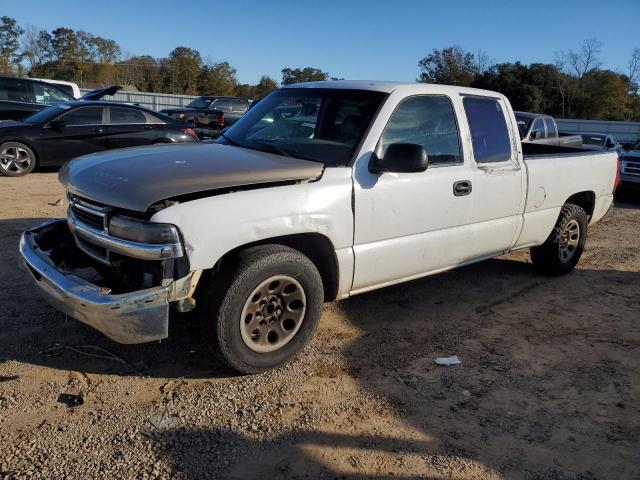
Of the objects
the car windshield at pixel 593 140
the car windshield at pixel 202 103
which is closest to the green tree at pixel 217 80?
the car windshield at pixel 202 103

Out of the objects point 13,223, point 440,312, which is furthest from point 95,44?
point 440,312

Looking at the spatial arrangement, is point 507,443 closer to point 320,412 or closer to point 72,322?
point 320,412

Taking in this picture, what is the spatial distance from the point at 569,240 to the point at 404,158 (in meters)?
3.17

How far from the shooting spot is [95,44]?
187 feet

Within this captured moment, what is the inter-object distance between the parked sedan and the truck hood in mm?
6195

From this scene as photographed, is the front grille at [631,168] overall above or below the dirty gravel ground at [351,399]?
above

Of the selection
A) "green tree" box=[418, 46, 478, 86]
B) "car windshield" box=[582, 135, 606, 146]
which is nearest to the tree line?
"green tree" box=[418, 46, 478, 86]

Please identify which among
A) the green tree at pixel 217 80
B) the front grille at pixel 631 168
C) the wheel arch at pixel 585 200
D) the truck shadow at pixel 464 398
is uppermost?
the green tree at pixel 217 80

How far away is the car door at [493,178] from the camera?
4551 mm

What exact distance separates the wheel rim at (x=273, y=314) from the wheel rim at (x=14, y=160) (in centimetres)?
843

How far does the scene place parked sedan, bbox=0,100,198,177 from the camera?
9.88 m

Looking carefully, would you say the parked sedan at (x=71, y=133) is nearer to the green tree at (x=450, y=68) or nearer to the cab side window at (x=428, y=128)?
the cab side window at (x=428, y=128)

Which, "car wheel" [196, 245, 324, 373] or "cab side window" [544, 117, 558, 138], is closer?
"car wheel" [196, 245, 324, 373]

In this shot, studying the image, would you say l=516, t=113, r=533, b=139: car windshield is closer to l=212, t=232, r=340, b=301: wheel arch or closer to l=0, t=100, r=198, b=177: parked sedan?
l=0, t=100, r=198, b=177: parked sedan
